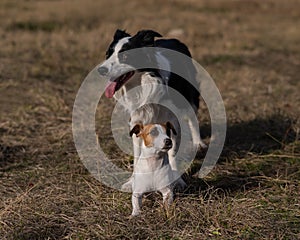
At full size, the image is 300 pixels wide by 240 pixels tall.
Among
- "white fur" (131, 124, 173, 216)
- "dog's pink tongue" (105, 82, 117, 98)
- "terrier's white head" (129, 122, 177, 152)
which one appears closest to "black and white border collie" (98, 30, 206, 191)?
"dog's pink tongue" (105, 82, 117, 98)

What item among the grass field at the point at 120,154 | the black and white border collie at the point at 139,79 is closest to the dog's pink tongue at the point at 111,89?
the black and white border collie at the point at 139,79

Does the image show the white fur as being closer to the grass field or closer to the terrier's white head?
the terrier's white head

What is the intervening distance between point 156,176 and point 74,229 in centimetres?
79

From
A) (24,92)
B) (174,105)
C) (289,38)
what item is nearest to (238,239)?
(174,105)

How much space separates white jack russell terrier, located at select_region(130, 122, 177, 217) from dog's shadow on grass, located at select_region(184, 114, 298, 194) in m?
0.54

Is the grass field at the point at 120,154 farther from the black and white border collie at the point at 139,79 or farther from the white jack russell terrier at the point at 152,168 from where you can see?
the black and white border collie at the point at 139,79

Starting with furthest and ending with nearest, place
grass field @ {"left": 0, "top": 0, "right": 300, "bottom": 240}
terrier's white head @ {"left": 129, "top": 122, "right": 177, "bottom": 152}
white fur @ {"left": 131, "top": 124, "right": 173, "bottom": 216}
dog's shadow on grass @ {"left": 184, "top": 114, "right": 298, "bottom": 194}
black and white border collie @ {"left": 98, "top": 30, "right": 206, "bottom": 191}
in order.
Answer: dog's shadow on grass @ {"left": 184, "top": 114, "right": 298, "bottom": 194}, black and white border collie @ {"left": 98, "top": 30, "right": 206, "bottom": 191}, white fur @ {"left": 131, "top": 124, "right": 173, "bottom": 216}, terrier's white head @ {"left": 129, "top": 122, "right": 177, "bottom": 152}, grass field @ {"left": 0, "top": 0, "right": 300, "bottom": 240}

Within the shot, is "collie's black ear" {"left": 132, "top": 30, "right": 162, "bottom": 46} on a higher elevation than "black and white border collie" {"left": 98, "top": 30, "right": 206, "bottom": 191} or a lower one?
higher

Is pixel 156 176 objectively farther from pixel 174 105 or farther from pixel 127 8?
pixel 127 8

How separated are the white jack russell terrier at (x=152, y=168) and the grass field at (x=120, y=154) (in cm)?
12

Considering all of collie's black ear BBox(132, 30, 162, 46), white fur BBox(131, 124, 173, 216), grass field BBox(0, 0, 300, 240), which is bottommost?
grass field BBox(0, 0, 300, 240)

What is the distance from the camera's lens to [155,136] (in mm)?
Answer: 4301

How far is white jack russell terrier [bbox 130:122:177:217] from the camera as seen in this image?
170 inches

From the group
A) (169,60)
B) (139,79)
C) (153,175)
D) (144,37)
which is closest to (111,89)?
(139,79)
